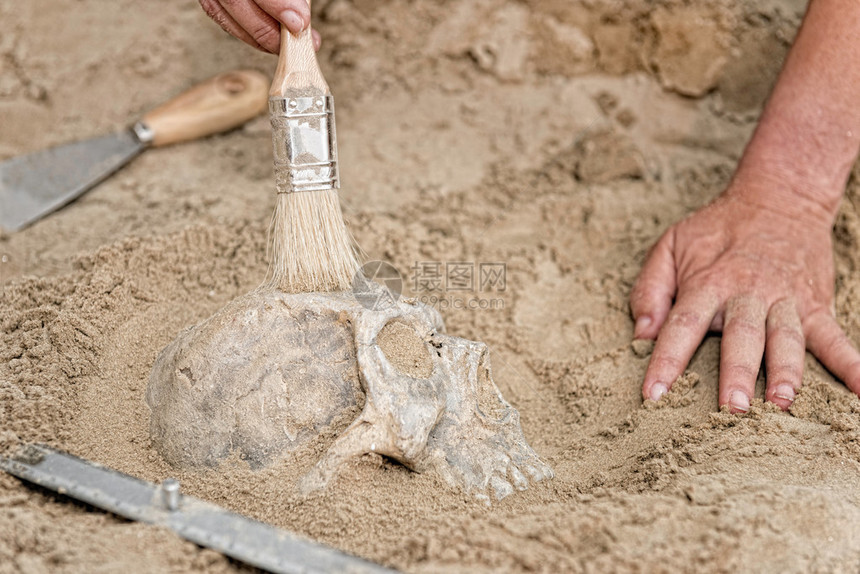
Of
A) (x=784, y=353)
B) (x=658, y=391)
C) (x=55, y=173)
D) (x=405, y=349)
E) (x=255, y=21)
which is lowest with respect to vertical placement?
(x=658, y=391)

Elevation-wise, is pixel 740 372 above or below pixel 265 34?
below

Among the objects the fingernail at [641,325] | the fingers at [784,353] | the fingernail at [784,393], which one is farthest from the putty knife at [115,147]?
the fingernail at [784,393]

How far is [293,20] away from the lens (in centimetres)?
190

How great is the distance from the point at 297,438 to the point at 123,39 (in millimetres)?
2370

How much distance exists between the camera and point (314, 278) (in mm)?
1951

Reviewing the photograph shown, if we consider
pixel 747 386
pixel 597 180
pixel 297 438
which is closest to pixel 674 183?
pixel 597 180

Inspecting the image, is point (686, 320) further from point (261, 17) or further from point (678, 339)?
point (261, 17)

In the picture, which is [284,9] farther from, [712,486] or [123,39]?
[123,39]

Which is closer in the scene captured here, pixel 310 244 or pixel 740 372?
pixel 310 244

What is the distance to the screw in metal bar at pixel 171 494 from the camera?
155cm

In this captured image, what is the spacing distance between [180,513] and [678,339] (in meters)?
1.44

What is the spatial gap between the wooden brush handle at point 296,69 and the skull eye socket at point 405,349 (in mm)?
591

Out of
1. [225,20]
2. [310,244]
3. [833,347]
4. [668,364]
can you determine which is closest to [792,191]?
[833,347]

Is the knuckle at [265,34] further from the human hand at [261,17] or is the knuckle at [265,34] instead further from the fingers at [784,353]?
the fingers at [784,353]
